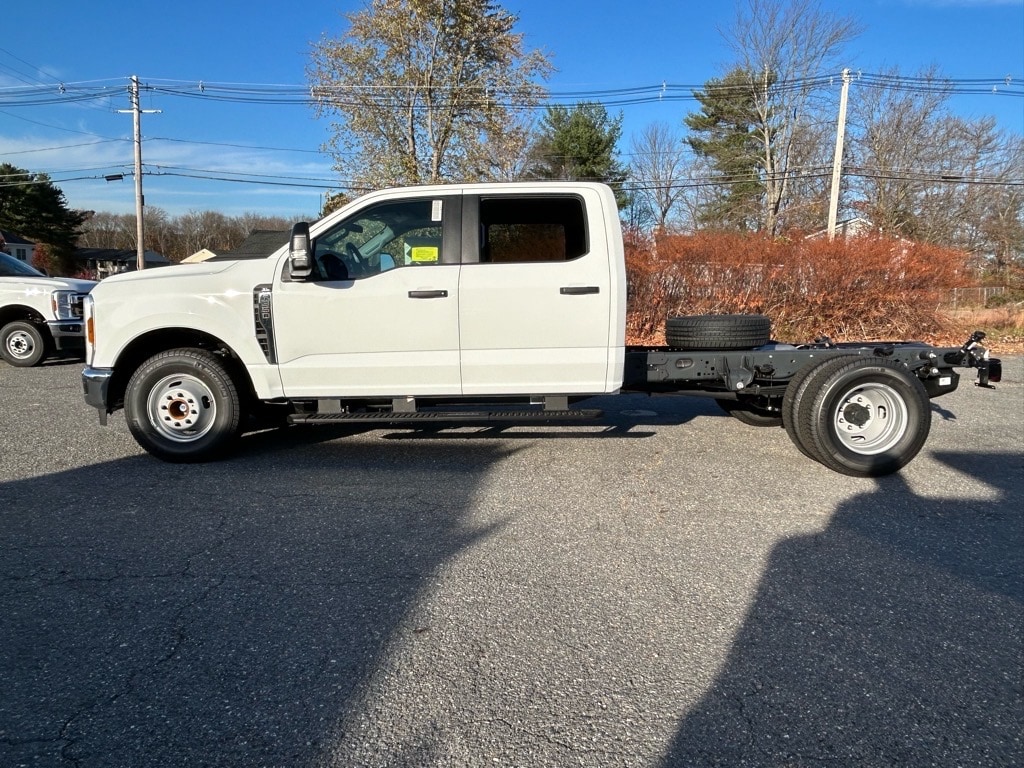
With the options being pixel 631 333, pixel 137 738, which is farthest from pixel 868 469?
pixel 631 333

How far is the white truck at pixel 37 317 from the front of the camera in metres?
10.5

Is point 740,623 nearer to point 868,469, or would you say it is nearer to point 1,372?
point 868,469

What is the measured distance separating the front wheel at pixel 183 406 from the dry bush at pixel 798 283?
9.03m

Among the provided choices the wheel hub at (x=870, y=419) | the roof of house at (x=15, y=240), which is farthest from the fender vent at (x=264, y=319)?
the roof of house at (x=15, y=240)

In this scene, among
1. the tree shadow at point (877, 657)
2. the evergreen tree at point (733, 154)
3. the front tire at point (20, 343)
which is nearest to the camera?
the tree shadow at point (877, 657)

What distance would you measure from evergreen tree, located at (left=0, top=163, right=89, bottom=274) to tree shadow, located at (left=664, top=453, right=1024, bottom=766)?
191ft

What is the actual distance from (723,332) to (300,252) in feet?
11.0

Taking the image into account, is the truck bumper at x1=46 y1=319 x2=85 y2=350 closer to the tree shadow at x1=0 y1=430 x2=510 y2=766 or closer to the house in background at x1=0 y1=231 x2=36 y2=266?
the tree shadow at x1=0 y1=430 x2=510 y2=766

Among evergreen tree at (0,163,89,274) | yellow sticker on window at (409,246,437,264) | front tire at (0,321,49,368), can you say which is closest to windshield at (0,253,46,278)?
front tire at (0,321,49,368)

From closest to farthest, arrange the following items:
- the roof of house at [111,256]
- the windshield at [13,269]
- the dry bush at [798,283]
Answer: the windshield at [13,269] → the dry bush at [798,283] → the roof of house at [111,256]

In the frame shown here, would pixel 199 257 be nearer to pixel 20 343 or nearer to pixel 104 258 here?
pixel 20 343

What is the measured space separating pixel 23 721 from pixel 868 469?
515cm

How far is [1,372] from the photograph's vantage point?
1030cm

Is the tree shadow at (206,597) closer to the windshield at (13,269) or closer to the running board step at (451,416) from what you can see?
the running board step at (451,416)
